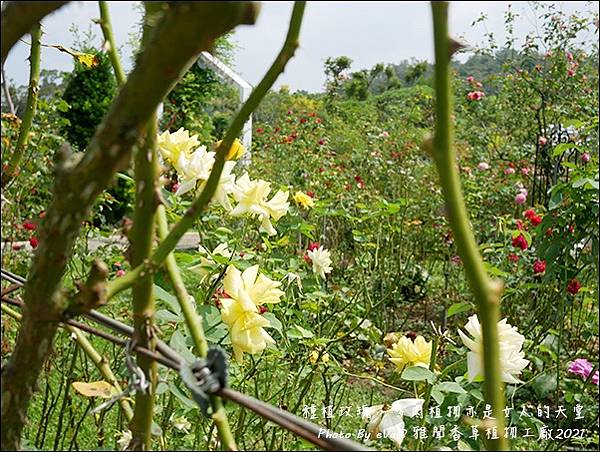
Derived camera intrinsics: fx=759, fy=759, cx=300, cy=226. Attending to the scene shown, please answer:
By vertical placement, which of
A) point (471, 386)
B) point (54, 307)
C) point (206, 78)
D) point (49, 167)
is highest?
point (206, 78)

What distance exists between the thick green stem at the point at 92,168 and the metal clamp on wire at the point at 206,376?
0.09m

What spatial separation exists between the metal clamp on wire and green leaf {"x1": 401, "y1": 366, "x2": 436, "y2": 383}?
2.64ft

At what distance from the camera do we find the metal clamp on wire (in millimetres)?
502

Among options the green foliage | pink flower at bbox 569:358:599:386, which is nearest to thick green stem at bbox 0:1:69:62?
pink flower at bbox 569:358:599:386

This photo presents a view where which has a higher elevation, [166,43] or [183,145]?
[183,145]

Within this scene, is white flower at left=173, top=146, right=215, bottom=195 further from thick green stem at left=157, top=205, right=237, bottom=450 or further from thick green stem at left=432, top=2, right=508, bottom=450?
thick green stem at left=432, top=2, right=508, bottom=450

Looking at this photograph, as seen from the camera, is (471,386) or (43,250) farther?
(471,386)

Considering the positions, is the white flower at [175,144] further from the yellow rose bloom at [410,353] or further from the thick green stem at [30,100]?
the yellow rose bloom at [410,353]

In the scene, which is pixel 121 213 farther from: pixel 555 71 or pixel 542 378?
pixel 542 378

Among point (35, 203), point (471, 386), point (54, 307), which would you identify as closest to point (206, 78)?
point (35, 203)

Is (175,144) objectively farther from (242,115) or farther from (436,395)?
(242,115)

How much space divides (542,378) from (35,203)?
4003mm

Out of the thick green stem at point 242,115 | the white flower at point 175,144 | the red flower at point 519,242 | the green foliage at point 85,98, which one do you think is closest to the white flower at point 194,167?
the white flower at point 175,144

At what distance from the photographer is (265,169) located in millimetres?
6793
